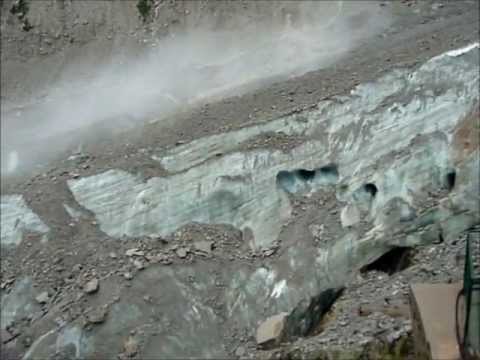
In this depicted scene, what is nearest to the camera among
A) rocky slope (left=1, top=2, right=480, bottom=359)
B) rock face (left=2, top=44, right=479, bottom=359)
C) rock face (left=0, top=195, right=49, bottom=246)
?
rocky slope (left=1, top=2, right=480, bottom=359)

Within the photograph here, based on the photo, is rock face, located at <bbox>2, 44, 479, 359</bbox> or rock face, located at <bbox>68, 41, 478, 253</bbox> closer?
rock face, located at <bbox>2, 44, 479, 359</bbox>

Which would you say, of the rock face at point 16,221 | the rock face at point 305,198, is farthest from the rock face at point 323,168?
the rock face at point 16,221

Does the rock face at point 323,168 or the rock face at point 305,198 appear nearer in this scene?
the rock face at point 305,198

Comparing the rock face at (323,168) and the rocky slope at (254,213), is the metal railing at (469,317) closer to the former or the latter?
the rocky slope at (254,213)

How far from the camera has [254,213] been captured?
39.4 ft

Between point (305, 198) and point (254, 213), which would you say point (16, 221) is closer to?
point (254, 213)

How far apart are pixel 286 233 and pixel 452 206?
8.73 feet

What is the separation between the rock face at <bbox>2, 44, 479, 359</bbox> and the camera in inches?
447

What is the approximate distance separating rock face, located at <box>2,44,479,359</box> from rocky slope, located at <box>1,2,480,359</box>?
22 mm

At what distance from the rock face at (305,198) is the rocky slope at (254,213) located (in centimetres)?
2

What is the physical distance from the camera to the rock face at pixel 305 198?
11359 mm

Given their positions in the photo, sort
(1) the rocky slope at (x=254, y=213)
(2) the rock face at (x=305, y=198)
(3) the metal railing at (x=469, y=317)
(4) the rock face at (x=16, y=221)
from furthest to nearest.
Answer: (4) the rock face at (x=16, y=221) < (2) the rock face at (x=305, y=198) < (1) the rocky slope at (x=254, y=213) < (3) the metal railing at (x=469, y=317)

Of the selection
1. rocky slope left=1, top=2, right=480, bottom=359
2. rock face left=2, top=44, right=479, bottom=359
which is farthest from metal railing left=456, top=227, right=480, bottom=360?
rock face left=2, top=44, right=479, bottom=359

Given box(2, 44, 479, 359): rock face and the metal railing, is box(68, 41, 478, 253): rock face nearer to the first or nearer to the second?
box(2, 44, 479, 359): rock face
